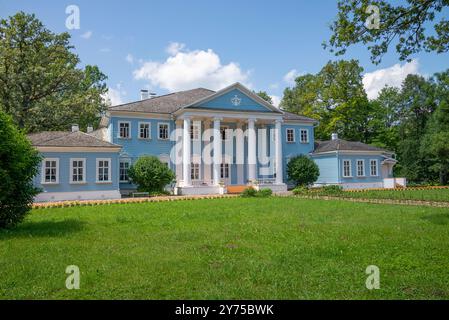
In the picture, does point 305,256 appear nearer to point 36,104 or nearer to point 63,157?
point 63,157

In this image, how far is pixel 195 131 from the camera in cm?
3078

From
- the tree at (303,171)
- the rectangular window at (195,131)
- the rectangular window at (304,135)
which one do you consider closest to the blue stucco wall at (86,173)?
the rectangular window at (195,131)

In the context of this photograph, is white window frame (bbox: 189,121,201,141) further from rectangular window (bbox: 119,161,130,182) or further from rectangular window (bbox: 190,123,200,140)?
rectangular window (bbox: 119,161,130,182)

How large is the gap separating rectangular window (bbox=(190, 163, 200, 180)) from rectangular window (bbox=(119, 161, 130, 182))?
540 cm

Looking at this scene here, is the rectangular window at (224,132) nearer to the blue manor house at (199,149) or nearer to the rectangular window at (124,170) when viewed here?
the blue manor house at (199,149)

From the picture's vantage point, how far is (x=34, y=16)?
30703 millimetres

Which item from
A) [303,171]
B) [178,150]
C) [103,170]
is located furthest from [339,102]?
[103,170]

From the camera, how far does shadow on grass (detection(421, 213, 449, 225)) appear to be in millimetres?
11352

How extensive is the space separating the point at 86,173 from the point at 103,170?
116 cm

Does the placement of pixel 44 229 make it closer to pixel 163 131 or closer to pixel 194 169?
pixel 163 131

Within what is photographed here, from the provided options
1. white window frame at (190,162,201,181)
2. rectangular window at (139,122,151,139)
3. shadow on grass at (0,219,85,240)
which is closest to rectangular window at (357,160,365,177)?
white window frame at (190,162,201,181)

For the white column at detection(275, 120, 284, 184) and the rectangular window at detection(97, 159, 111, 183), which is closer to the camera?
the rectangular window at detection(97, 159, 111, 183)

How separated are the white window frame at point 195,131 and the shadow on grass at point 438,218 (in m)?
20.6

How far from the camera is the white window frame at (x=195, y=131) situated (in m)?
30.7
